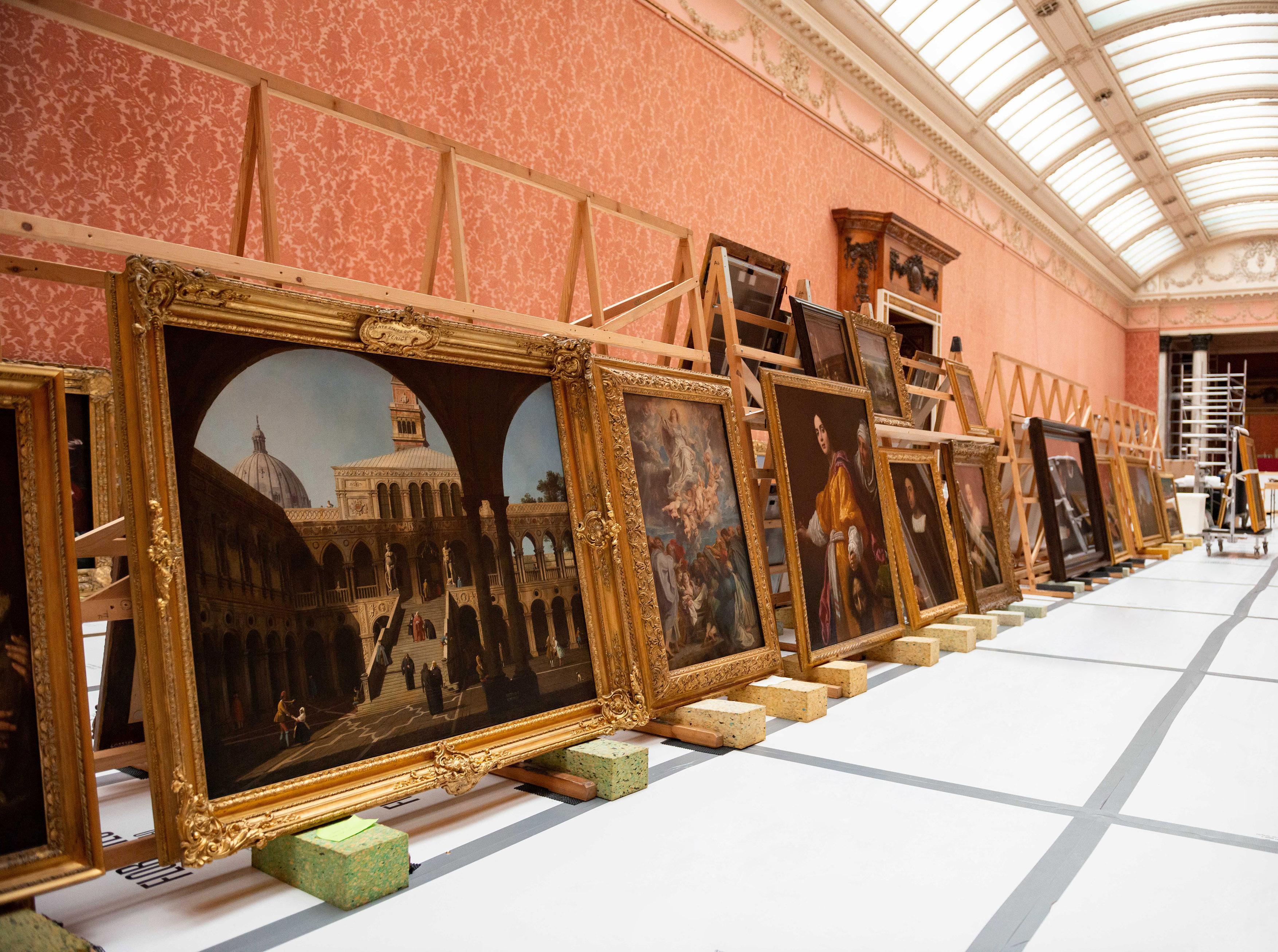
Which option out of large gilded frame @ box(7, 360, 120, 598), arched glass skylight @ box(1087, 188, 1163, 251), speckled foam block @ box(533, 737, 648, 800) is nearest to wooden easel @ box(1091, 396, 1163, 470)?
arched glass skylight @ box(1087, 188, 1163, 251)

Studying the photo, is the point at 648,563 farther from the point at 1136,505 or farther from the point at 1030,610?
the point at 1136,505

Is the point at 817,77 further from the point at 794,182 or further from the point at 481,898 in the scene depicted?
the point at 481,898

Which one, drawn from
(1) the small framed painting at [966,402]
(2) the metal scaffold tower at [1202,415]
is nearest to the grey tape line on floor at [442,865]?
(1) the small framed painting at [966,402]

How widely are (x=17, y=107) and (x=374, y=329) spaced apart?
235 centimetres

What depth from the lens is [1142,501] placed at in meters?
10.9

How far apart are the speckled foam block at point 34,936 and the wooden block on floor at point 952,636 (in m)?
4.13

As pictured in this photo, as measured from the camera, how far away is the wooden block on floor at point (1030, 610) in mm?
5887

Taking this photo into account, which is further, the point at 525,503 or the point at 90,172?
the point at 90,172

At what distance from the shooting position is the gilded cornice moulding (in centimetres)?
775

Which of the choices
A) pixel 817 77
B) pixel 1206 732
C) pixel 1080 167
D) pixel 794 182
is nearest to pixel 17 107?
pixel 1206 732

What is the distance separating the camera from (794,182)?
8.59 m

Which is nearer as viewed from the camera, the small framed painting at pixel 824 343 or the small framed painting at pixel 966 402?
the small framed painting at pixel 824 343

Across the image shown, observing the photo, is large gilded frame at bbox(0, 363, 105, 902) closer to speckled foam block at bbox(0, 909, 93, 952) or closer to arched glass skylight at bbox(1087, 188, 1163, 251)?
speckled foam block at bbox(0, 909, 93, 952)

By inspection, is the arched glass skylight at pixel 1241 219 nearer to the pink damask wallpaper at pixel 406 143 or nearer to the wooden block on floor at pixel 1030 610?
the pink damask wallpaper at pixel 406 143
